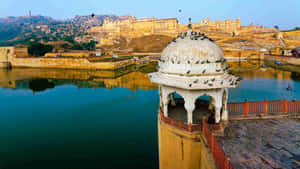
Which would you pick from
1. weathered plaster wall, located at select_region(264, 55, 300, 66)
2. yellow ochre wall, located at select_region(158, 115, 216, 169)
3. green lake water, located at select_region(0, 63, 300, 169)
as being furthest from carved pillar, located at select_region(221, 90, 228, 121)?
weathered plaster wall, located at select_region(264, 55, 300, 66)

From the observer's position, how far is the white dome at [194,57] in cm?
502

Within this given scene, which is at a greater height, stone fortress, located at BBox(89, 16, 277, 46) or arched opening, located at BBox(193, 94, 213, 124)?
stone fortress, located at BBox(89, 16, 277, 46)

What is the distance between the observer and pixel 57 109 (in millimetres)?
16578

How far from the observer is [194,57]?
16.6ft

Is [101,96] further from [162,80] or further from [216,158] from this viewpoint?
[216,158]

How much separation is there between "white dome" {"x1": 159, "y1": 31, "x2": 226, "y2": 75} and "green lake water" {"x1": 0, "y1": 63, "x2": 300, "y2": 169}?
560 centimetres

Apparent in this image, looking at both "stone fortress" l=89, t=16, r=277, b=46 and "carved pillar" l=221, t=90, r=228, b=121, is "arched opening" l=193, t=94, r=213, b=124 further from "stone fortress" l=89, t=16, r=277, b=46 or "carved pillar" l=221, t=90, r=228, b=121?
"stone fortress" l=89, t=16, r=277, b=46

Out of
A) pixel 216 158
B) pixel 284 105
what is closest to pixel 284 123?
pixel 284 105

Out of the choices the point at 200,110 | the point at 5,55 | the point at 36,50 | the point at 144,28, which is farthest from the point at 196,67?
the point at 144,28

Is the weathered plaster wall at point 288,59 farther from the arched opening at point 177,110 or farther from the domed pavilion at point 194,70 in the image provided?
the domed pavilion at point 194,70

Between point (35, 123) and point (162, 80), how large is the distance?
11.8 metres

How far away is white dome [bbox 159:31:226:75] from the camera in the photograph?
16.5ft

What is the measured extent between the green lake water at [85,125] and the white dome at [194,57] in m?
5.60

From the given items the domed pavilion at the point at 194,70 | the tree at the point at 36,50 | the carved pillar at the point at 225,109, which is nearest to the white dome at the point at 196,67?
the domed pavilion at the point at 194,70
